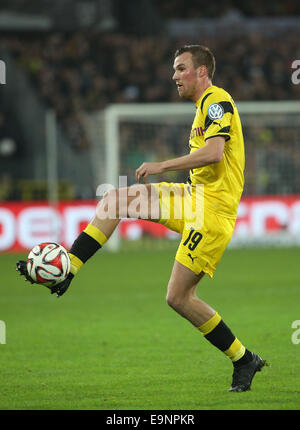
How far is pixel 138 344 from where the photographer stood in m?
7.54

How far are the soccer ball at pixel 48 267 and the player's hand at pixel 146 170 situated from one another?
0.76 metres

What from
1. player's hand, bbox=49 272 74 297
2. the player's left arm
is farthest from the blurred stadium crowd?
the player's left arm

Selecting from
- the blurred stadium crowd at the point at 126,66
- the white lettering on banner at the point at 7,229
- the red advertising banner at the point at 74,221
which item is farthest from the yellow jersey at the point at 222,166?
the blurred stadium crowd at the point at 126,66

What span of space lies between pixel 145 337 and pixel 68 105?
54.9 ft

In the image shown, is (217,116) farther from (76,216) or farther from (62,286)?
(76,216)

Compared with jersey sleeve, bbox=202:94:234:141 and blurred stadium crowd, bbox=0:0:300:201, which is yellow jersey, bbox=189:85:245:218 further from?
blurred stadium crowd, bbox=0:0:300:201

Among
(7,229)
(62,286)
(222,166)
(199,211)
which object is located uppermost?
(222,166)

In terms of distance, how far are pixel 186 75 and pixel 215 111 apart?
1.38ft

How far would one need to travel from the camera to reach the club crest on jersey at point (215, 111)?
5.40 m

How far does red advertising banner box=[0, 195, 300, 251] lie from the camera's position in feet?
55.8

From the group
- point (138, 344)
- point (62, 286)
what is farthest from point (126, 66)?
point (62, 286)

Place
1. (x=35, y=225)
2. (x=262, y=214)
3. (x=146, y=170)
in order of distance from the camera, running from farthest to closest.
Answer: (x=262, y=214) → (x=35, y=225) → (x=146, y=170)

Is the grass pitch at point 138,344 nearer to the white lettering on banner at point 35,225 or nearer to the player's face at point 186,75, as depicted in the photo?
the player's face at point 186,75
